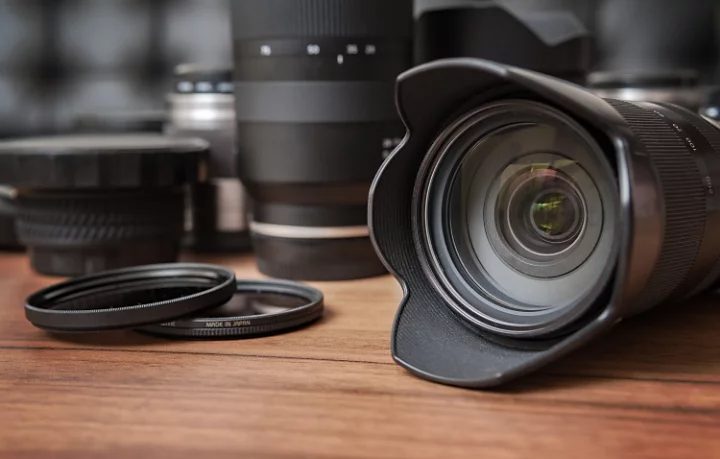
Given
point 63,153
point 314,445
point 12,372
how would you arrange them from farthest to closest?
point 63,153, point 12,372, point 314,445

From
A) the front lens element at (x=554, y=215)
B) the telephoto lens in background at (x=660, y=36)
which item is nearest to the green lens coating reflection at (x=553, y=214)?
the front lens element at (x=554, y=215)

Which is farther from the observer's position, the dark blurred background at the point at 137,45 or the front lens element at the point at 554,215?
the dark blurred background at the point at 137,45

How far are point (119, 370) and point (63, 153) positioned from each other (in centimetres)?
32

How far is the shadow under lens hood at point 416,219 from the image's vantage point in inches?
18.1

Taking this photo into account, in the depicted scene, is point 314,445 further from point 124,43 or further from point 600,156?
point 124,43

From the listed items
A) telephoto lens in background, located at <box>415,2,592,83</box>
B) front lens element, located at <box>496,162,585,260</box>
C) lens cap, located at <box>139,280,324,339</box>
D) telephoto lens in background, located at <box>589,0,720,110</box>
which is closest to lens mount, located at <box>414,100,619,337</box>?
front lens element, located at <box>496,162,585,260</box>

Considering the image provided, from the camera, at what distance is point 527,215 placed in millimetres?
596

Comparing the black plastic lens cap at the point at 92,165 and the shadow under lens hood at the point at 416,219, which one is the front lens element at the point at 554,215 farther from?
the black plastic lens cap at the point at 92,165

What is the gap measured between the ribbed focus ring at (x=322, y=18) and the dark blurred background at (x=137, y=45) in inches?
13.7

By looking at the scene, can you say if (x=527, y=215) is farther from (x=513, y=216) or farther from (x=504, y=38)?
(x=504, y=38)

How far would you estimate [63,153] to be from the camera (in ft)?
2.55

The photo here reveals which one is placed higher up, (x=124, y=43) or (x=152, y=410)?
(x=124, y=43)

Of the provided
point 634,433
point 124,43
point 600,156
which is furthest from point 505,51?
point 124,43

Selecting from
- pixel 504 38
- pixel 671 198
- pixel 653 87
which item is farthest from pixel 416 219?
pixel 653 87
